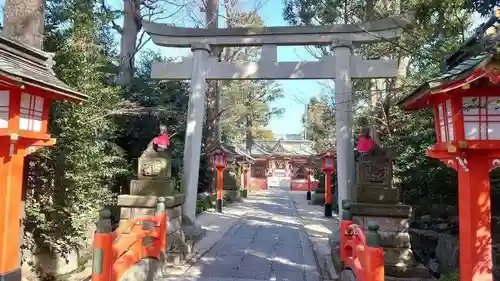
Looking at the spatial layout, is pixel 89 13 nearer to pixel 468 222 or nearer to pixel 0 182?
pixel 0 182

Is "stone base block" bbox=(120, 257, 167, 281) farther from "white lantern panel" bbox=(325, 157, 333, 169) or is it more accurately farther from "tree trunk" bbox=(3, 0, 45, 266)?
"white lantern panel" bbox=(325, 157, 333, 169)

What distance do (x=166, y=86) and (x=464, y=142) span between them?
13.3 meters

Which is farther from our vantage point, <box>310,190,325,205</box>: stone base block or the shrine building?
the shrine building

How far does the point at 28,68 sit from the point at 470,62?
18.6 feet

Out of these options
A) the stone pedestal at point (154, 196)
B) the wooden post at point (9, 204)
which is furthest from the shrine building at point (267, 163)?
the wooden post at point (9, 204)

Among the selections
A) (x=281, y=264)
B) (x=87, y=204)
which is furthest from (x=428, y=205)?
(x=87, y=204)

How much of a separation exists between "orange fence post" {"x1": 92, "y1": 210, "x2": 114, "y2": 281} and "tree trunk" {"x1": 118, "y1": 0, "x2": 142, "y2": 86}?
10.4 m

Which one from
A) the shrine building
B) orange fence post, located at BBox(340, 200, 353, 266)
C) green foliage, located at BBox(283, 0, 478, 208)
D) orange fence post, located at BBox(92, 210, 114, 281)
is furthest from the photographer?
the shrine building

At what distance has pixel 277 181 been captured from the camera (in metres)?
55.1

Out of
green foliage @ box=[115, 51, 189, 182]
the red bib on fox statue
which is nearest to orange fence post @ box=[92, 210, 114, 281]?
the red bib on fox statue

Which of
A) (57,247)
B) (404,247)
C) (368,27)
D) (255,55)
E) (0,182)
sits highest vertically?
(255,55)

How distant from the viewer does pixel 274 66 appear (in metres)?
9.38

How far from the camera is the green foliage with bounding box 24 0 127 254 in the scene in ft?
29.4

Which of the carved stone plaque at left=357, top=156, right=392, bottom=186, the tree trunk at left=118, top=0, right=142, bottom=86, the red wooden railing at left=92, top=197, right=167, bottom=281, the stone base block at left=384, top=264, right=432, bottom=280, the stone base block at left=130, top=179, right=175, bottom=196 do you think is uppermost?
the tree trunk at left=118, top=0, right=142, bottom=86
